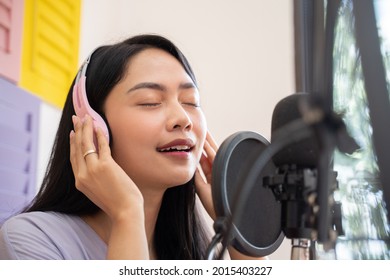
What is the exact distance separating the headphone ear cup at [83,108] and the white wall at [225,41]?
1.46ft

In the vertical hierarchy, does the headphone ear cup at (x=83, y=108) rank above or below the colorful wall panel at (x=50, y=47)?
below

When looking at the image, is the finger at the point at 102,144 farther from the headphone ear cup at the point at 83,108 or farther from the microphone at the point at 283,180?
the microphone at the point at 283,180

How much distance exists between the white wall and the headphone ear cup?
44 cm

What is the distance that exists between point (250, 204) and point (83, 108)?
375 millimetres

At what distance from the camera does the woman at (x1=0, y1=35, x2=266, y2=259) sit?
767 mm

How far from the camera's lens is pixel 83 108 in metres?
0.83

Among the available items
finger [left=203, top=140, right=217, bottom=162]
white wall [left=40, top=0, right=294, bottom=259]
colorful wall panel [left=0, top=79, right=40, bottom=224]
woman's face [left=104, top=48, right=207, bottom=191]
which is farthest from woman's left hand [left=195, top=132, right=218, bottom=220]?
colorful wall panel [left=0, top=79, right=40, bottom=224]

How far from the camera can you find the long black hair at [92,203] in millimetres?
901

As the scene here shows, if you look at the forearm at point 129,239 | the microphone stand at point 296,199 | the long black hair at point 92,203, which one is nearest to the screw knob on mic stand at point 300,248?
the microphone stand at point 296,199

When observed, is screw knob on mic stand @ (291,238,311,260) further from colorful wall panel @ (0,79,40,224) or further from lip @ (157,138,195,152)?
colorful wall panel @ (0,79,40,224)

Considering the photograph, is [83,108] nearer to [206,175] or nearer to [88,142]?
[88,142]
